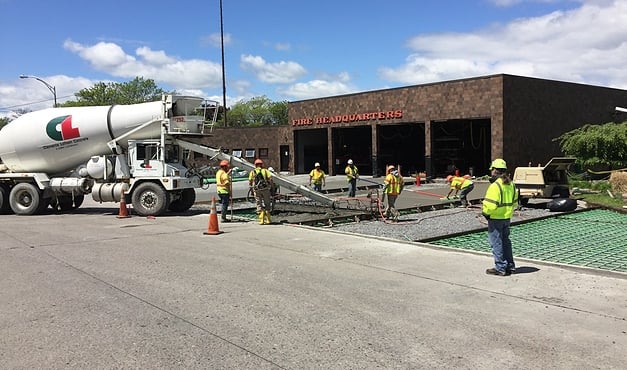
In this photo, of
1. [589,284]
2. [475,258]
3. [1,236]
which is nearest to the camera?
[589,284]

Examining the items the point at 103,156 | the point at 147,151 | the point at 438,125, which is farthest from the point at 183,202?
the point at 438,125

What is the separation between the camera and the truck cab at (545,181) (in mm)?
16672

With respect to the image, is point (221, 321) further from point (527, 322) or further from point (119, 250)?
point (119, 250)

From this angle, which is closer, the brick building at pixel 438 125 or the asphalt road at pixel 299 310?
the asphalt road at pixel 299 310

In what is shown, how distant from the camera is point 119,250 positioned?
1035 centimetres

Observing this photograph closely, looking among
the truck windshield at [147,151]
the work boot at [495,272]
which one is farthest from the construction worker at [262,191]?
the work boot at [495,272]

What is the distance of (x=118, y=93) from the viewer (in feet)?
248

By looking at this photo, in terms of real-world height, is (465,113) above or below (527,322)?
above

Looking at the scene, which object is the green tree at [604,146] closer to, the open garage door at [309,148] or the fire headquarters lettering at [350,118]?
the fire headquarters lettering at [350,118]

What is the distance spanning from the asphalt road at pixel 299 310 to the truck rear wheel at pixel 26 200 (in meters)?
8.26

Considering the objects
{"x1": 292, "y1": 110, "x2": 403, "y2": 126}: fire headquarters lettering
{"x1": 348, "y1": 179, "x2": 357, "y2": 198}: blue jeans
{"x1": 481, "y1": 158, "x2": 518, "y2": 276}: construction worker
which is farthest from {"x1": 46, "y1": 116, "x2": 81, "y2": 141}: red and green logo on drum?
{"x1": 292, "y1": 110, "x2": 403, "y2": 126}: fire headquarters lettering

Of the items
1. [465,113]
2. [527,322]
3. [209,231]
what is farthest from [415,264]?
[465,113]

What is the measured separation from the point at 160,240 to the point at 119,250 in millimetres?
1353

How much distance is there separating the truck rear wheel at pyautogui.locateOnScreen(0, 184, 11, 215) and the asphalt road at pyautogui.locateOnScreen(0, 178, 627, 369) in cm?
924
